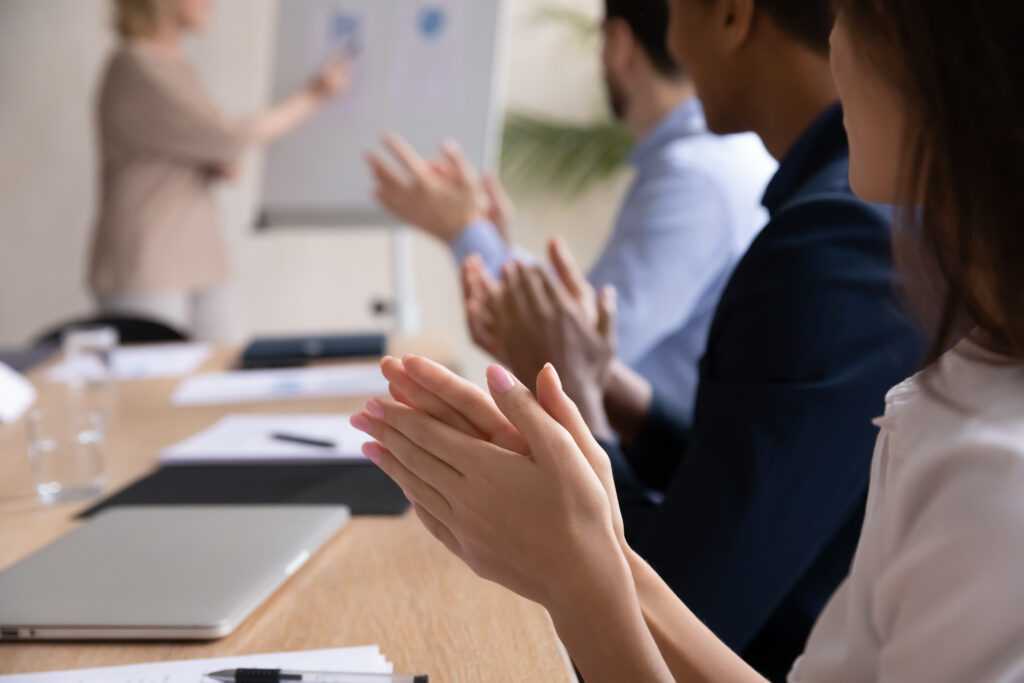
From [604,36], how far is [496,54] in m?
0.98

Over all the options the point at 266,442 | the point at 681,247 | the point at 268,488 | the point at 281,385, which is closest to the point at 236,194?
the point at 281,385

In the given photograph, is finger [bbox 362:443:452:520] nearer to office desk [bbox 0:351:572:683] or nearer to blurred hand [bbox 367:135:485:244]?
office desk [bbox 0:351:572:683]

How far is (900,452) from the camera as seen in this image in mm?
592

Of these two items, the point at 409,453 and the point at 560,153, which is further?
the point at 560,153

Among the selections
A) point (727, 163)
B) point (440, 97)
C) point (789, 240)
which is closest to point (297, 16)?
point (440, 97)

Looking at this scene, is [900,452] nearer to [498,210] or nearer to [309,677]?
[309,677]

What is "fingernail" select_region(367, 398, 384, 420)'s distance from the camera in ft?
2.20

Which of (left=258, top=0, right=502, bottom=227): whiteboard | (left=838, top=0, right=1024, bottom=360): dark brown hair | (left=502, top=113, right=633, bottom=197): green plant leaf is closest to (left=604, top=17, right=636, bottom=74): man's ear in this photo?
(left=258, top=0, right=502, bottom=227): whiteboard

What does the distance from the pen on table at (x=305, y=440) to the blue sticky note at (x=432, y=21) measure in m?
1.78

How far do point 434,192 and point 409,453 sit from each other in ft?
4.46

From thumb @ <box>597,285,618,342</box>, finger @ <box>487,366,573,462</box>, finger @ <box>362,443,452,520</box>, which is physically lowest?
thumb @ <box>597,285,618,342</box>

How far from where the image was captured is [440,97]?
9.32ft

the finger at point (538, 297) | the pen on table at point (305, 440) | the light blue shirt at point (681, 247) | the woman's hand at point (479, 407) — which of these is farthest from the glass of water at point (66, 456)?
the light blue shirt at point (681, 247)

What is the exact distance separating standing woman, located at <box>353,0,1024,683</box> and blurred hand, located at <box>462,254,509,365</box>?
713 mm
